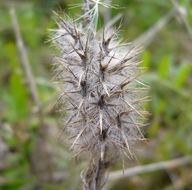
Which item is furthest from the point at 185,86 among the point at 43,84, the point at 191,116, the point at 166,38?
the point at 43,84

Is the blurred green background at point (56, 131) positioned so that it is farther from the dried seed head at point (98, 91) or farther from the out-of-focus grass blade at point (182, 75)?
the dried seed head at point (98, 91)

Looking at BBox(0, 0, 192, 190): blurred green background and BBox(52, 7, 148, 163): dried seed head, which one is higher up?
BBox(52, 7, 148, 163): dried seed head

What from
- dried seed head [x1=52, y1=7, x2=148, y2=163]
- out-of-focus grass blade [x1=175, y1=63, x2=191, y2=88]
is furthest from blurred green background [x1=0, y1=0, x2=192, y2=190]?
dried seed head [x1=52, y1=7, x2=148, y2=163]

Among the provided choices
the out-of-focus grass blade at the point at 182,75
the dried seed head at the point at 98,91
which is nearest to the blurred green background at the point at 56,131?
the out-of-focus grass blade at the point at 182,75

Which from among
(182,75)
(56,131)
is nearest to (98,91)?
(182,75)

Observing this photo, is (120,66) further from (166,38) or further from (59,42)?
(166,38)

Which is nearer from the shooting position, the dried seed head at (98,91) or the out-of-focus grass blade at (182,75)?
the dried seed head at (98,91)

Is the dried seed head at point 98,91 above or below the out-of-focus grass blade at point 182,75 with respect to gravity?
above

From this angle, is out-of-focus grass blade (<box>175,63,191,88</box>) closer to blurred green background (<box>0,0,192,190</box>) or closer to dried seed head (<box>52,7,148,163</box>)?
blurred green background (<box>0,0,192,190</box>)
